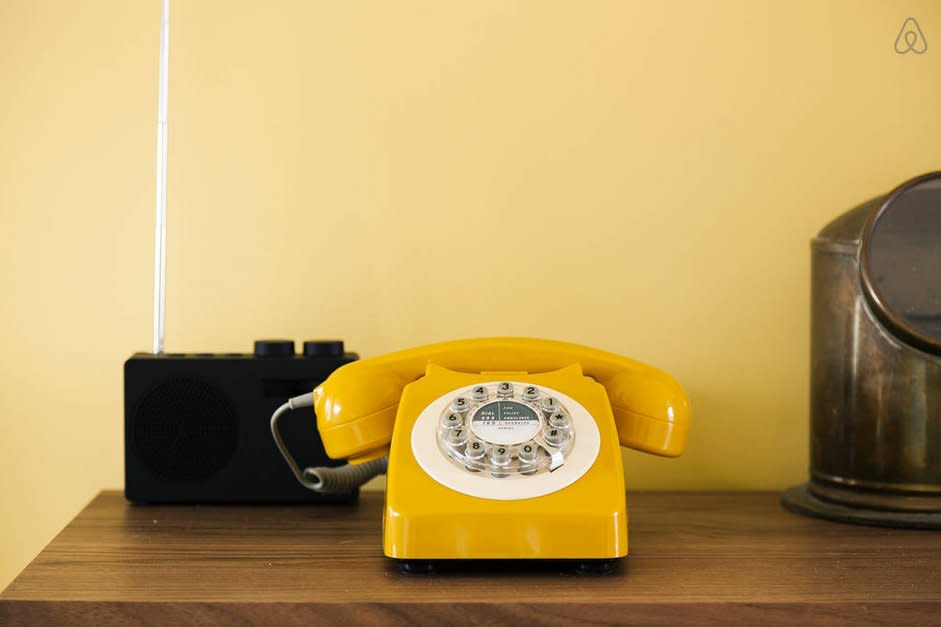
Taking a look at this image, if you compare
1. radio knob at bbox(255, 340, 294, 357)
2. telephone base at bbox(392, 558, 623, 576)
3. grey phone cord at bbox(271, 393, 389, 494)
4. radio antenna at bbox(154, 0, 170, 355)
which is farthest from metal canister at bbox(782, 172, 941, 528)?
radio antenna at bbox(154, 0, 170, 355)

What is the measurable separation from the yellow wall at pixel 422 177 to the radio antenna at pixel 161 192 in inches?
1.7

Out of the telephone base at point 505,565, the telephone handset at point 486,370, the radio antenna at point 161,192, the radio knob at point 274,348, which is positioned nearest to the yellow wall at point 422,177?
the radio antenna at point 161,192

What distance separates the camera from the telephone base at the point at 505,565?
912mm

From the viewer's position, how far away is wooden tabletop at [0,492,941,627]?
83cm

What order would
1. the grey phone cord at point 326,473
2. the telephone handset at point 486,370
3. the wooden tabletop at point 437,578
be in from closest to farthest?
the wooden tabletop at point 437,578 < the telephone handset at point 486,370 < the grey phone cord at point 326,473

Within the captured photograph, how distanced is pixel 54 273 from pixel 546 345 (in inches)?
25.1

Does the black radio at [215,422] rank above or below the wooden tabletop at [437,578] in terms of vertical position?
above

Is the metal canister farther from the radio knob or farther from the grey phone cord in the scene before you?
the radio knob

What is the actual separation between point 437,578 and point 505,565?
6 cm

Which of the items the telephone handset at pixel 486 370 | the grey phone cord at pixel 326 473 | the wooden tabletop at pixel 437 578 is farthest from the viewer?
the grey phone cord at pixel 326 473

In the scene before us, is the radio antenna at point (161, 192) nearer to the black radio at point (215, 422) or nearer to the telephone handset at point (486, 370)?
the black radio at point (215, 422)

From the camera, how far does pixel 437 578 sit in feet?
2.97

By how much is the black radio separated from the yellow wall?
16 cm

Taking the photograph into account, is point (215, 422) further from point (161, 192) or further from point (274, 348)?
point (161, 192)
